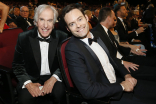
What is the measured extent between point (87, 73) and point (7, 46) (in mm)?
1307

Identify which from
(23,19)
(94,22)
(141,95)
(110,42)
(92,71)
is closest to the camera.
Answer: (92,71)

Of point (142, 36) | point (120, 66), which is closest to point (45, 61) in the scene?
point (120, 66)

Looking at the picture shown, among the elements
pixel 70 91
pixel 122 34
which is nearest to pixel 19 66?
pixel 70 91

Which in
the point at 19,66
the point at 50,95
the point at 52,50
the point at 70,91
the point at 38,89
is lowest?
the point at 50,95

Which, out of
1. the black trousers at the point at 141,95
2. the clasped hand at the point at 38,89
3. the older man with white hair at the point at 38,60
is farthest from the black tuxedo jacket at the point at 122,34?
the clasped hand at the point at 38,89

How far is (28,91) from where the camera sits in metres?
1.54

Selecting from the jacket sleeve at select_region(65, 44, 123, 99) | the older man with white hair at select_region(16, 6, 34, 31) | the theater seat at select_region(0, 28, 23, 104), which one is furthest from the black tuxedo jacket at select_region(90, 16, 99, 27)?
the jacket sleeve at select_region(65, 44, 123, 99)

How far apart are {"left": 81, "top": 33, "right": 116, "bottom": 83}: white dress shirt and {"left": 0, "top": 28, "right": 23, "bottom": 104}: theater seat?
3.34ft

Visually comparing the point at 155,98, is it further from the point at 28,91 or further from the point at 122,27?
the point at 122,27

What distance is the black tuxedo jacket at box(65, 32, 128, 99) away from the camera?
3.62 ft

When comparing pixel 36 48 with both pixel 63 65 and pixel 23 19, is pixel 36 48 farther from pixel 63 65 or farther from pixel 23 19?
pixel 23 19

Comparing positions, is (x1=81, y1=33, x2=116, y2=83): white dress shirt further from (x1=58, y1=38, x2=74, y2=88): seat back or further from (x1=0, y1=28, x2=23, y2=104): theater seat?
(x1=0, y1=28, x2=23, y2=104): theater seat

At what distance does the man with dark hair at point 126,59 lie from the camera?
69.9 inches

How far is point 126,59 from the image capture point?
2.14m
